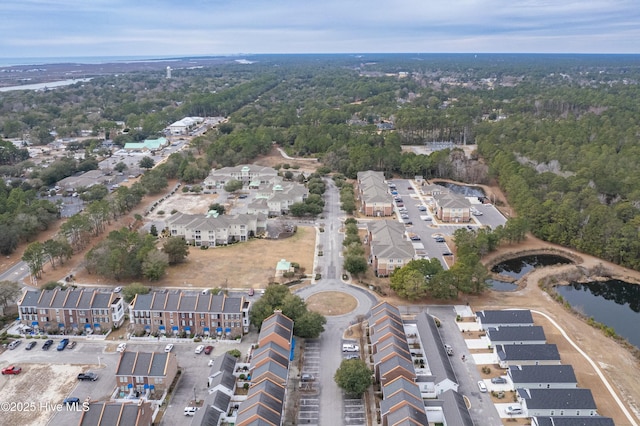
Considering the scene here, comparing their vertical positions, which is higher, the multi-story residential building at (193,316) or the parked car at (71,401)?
the multi-story residential building at (193,316)

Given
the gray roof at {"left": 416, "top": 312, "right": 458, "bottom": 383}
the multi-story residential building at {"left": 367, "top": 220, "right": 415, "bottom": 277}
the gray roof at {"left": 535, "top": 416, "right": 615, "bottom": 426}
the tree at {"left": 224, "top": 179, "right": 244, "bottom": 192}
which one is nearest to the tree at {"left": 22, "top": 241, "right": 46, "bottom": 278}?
the tree at {"left": 224, "top": 179, "right": 244, "bottom": 192}

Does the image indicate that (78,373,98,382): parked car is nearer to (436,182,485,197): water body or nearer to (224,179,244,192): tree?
(224,179,244,192): tree

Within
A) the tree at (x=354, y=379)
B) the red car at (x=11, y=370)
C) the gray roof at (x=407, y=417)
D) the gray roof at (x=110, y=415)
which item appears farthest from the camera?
the red car at (x=11, y=370)

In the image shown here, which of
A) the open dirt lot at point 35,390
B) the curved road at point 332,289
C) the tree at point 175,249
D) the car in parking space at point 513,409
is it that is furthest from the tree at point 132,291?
the car in parking space at point 513,409

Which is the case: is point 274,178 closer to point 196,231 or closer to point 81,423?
point 196,231

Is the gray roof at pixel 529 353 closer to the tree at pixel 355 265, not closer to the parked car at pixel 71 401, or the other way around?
the tree at pixel 355 265
